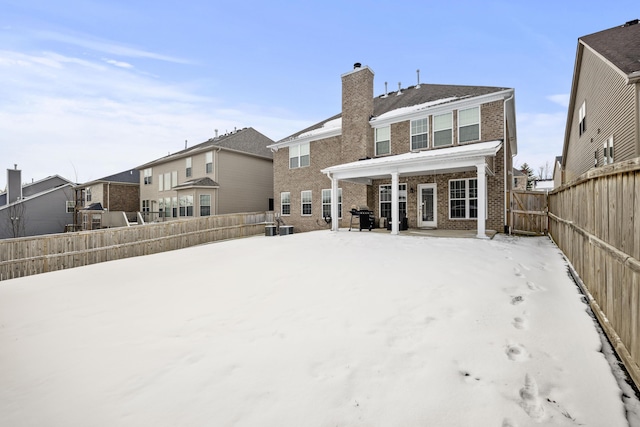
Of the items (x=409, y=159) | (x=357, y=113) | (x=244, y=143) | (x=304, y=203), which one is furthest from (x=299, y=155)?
(x=409, y=159)

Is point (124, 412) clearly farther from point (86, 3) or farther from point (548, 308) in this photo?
point (86, 3)

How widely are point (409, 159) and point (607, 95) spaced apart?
24.5 feet

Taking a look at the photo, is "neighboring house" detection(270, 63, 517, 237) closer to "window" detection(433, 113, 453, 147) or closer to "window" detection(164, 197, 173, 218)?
"window" detection(433, 113, 453, 147)

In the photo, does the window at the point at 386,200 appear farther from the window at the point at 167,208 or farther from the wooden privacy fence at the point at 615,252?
the window at the point at 167,208

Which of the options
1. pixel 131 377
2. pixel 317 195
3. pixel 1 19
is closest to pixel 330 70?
pixel 317 195

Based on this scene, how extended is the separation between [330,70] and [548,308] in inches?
705

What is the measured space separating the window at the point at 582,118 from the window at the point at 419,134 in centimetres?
765

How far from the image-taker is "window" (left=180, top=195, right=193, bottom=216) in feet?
71.1

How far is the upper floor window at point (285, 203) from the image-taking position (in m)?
18.5

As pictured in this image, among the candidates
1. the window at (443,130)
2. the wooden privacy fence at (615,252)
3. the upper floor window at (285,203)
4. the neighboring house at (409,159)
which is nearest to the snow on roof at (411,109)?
the neighboring house at (409,159)

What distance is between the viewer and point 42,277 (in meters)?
7.58

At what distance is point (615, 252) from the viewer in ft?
9.61

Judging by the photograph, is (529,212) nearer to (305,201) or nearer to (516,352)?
(516,352)

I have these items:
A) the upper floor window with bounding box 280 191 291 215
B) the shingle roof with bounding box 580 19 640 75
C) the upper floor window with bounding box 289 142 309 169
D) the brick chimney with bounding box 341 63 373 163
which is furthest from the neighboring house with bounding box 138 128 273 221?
the shingle roof with bounding box 580 19 640 75
